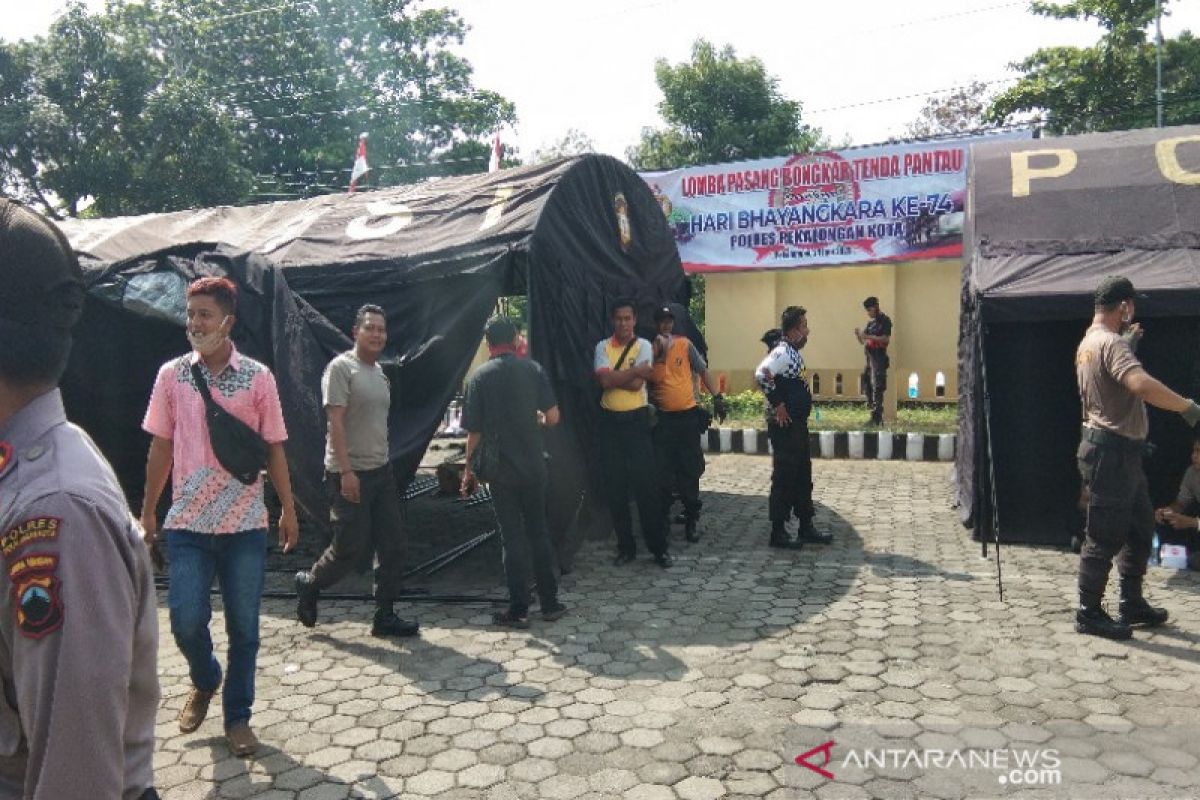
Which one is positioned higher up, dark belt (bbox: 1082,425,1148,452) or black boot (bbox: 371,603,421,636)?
dark belt (bbox: 1082,425,1148,452)

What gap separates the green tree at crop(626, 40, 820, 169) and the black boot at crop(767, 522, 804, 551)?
56.3 ft

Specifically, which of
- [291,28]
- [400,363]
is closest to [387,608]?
[400,363]

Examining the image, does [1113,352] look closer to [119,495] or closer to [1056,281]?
[1056,281]

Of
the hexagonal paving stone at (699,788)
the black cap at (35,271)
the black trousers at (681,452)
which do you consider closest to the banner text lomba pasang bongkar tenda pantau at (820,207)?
the black trousers at (681,452)

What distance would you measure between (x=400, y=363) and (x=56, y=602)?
4.98 metres

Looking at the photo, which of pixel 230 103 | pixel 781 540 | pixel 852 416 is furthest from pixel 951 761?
pixel 230 103

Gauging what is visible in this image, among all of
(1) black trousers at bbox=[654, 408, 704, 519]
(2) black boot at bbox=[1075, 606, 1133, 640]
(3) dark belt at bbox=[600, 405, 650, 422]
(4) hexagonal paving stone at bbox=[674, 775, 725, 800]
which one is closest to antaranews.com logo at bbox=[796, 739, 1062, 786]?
(4) hexagonal paving stone at bbox=[674, 775, 725, 800]

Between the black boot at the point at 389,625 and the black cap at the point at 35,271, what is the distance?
397 cm

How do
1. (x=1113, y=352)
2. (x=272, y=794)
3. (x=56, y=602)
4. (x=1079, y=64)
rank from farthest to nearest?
(x=1079, y=64) < (x=1113, y=352) < (x=272, y=794) < (x=56, y=602)

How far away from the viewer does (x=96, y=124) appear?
20.7 meters

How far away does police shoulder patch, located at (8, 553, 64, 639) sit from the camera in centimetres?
120

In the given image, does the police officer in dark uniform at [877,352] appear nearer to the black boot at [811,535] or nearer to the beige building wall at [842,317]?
the beige building wall at [842,317]

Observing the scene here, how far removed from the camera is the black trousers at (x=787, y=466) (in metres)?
6.92

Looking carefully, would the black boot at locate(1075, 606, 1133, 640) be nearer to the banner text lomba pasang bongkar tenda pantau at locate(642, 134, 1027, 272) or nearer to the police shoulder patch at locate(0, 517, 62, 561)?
the police shoulder patch at locate(0, 517, 62, 561)
